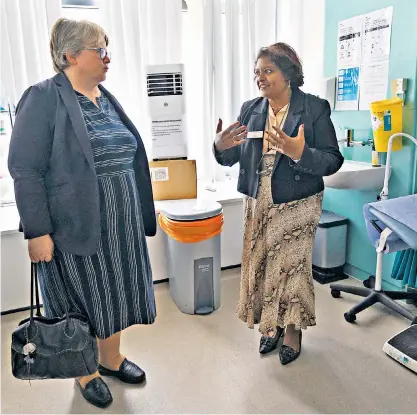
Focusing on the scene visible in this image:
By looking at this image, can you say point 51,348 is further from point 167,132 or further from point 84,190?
point 167,132

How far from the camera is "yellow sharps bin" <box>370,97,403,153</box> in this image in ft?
7.88

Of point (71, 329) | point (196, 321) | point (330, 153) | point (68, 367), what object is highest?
point (330, 153)

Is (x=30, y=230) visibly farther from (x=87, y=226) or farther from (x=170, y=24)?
(x=170, y=24)

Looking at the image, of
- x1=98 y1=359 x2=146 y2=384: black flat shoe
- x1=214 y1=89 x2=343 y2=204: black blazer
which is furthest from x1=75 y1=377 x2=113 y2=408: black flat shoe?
x1=214 y1=89 x2=343 y2=204: black blazer

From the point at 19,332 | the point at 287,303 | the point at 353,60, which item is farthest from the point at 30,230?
the point at 353,60

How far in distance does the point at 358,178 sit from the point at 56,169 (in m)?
1.81

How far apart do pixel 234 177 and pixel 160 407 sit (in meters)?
2.28

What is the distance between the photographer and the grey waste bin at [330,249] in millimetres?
2879

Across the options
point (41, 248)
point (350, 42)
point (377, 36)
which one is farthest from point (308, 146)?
point (350, 42)

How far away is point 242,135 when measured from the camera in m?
1.81

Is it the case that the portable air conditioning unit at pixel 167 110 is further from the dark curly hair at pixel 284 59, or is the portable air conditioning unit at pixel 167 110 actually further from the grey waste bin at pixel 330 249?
the grey waste bin at pixel 330 249

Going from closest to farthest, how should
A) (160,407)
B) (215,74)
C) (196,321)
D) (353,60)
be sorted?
(160,407), (196,321), (353,60), (215,74)

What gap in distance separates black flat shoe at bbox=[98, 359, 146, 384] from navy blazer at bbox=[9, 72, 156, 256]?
0.68 metres

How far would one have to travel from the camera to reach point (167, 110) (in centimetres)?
273
